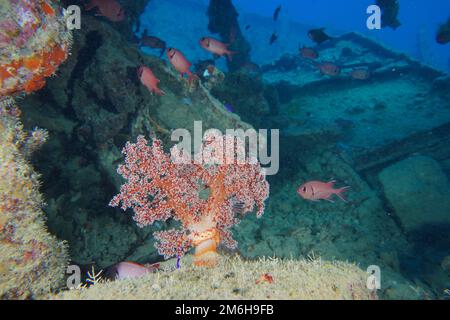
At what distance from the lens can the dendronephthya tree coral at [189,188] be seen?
9.55 feet

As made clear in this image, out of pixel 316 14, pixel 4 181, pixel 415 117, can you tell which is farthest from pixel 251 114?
pixel 316 14

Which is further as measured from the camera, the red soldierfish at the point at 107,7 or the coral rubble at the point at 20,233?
the red soldierfish at the point at 107,7

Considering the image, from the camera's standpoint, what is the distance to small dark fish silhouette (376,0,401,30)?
1097 centimetres

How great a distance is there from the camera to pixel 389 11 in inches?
438

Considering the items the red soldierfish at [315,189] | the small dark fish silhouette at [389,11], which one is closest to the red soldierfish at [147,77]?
the red soldierfish at [315,189]

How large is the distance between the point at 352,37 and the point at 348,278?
16.6 meters

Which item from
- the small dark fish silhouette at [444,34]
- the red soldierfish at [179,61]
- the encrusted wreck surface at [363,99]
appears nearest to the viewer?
the red soldierfish at [179,61]

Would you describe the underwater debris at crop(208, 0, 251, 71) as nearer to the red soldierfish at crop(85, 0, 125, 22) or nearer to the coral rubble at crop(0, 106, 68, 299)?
the red soldierfish at crop(85, 0, 125, 22)

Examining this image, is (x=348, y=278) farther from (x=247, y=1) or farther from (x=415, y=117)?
(x=247, y=1)

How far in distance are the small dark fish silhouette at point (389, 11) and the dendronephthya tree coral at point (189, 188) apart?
11.7m

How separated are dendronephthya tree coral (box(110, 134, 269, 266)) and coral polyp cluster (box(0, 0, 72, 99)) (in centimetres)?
109

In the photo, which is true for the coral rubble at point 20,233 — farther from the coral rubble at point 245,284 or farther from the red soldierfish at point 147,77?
the red soldierfish at point 147,77

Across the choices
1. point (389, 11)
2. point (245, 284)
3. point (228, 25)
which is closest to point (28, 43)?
point (245, 284)
